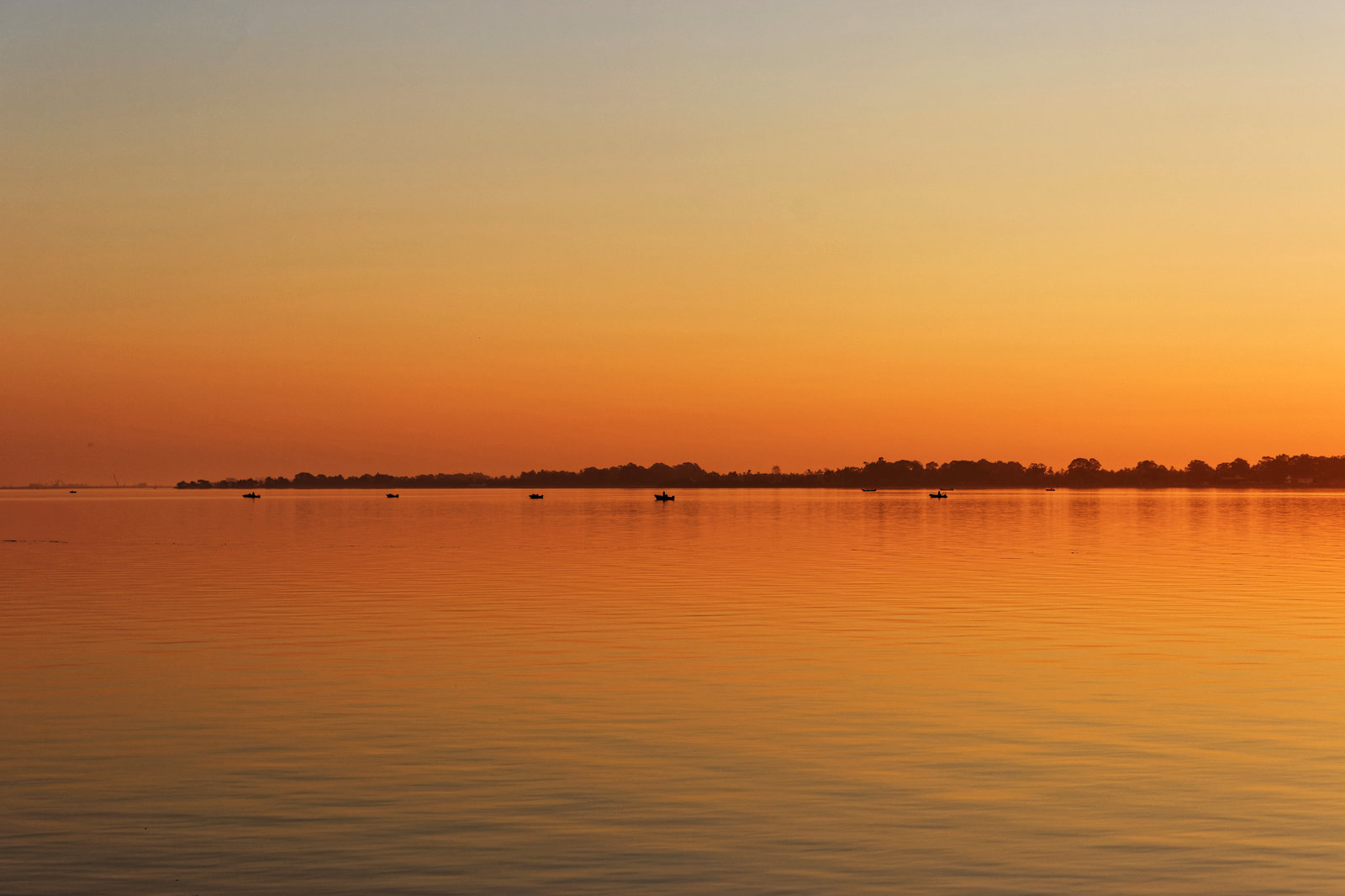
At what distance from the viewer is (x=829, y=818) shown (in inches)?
870

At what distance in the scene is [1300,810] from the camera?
2283cm

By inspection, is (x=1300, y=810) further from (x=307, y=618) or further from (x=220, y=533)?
(x=220, y=533)


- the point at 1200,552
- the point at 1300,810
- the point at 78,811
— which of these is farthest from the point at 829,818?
the point at 1200,552

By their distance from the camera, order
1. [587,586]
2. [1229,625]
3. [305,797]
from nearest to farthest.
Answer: [305,797] < [1229,625] < [587,586]

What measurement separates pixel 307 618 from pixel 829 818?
117 ft

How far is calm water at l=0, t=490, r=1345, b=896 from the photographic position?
64.6ft

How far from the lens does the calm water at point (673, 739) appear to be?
19703mm

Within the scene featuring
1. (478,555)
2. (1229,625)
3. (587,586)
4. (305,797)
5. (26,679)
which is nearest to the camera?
(305,797)

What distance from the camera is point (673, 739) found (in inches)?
1147

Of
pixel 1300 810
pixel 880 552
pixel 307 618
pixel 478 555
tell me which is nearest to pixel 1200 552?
pixel 880 552

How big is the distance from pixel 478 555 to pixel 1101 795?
75875 mm

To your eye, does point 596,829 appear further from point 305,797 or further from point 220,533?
point 220,533

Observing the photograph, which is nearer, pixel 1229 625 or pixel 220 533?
pixel 1229 625

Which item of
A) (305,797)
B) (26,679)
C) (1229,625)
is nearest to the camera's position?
(305,797)
